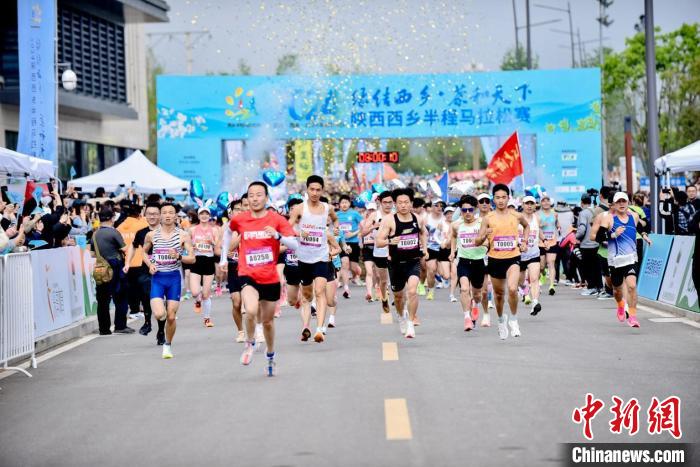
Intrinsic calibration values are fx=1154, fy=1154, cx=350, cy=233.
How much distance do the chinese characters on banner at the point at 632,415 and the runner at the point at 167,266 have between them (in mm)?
6135

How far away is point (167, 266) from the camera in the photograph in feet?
46.9

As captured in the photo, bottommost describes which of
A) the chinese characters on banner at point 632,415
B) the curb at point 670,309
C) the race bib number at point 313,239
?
the curb at point 670,309

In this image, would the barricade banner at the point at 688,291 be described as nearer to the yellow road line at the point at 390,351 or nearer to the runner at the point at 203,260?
the yellow road line at the point at 390,351

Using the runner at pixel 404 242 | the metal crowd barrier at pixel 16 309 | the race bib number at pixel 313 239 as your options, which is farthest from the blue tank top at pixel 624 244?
the metal crowd barrier at pixel 16 309

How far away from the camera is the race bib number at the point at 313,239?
49.3ft

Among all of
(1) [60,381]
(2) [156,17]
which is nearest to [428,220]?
(1) [60,381]

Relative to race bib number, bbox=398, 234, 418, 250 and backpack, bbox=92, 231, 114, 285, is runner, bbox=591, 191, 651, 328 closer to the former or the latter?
race bib number, bbox=398, 234, 418, 250

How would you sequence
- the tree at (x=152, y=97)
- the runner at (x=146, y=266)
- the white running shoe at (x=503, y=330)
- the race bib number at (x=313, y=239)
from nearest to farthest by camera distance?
1. the white running shoe at (x=503, y=330)
2. the race bib number at (x=313, y=239)
3. the runner at (x=146, y=266)
4. the tree at (x=152, y=97)

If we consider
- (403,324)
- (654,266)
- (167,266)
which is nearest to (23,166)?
(167,266)

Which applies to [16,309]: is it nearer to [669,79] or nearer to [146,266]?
[146,266]

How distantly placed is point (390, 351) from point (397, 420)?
4.71 m

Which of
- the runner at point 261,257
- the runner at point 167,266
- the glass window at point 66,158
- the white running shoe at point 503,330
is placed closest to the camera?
the runner at point 261,257

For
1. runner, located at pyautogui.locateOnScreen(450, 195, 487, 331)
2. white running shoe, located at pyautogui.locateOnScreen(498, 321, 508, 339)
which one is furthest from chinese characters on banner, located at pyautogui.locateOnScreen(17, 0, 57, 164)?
white running shoe, located at pyautogui.locateOnScreen(498, 321, 508, 339)

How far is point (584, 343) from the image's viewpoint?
1428cm
